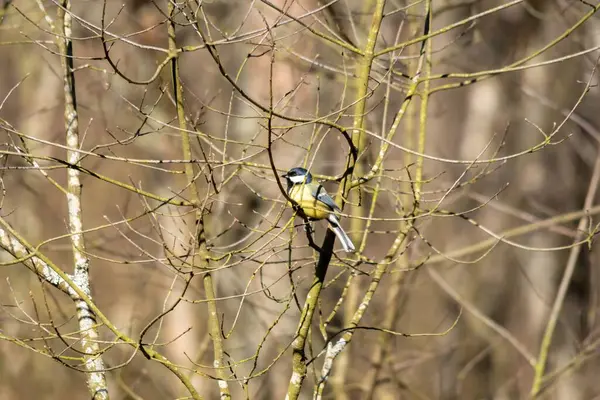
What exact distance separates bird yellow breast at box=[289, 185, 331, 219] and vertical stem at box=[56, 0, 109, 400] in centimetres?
103

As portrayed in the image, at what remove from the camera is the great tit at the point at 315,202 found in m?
3.78

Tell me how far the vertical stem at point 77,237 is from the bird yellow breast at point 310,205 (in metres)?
1.03

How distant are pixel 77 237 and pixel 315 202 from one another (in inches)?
48.4

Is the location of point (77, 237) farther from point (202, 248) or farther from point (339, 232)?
point (339, 232)

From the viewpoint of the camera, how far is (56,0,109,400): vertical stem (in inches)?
149

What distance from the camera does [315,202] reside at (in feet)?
12.6

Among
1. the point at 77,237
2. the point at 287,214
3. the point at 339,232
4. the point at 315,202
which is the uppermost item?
the point at 287,214

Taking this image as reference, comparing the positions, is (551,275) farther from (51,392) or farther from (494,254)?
(51,392)

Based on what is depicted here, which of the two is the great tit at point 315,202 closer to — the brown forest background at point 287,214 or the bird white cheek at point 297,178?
the bird white cheek at point 297,178

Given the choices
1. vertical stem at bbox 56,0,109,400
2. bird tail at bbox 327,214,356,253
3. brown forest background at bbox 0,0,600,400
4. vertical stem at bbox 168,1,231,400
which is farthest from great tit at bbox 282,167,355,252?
brown forest background at bbox 0,0,600,400

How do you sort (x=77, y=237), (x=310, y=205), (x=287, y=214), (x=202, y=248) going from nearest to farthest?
(x=310, y=205) → (x=202, y=248) → (x=77, y=237) → (x=287, y=214)

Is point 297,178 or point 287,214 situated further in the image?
point 287,214

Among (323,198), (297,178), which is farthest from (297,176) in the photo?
(323,198)

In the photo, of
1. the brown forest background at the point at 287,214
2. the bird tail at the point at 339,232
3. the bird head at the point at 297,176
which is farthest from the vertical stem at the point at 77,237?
the brown forest background at the point at 287,214
